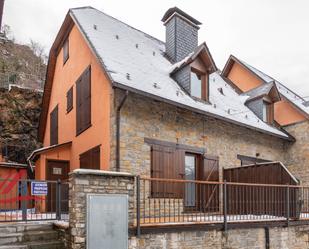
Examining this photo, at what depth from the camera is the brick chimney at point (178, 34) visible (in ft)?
52.7

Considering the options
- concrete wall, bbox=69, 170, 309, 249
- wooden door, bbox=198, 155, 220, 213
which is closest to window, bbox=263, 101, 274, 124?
wooden door, bbox=198, 155, 220, 213

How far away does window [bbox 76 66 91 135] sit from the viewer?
12.7m

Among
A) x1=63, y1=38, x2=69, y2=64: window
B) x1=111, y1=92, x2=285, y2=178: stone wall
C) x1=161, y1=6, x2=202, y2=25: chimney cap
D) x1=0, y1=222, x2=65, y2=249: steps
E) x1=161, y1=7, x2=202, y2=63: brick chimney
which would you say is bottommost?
x1=0, y1=222, x2=65, y2=249: steps

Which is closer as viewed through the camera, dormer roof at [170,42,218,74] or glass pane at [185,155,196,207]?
glass pane at [185,155,196,207]

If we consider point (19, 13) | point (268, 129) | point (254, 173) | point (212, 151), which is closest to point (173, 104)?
point (212, 151)

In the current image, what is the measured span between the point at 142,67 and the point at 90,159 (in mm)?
3535

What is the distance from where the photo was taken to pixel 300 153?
56.0 ft

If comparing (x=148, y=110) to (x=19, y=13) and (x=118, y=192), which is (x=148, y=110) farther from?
(x=19, y=13)

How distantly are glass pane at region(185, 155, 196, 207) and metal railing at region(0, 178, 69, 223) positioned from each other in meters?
3.70

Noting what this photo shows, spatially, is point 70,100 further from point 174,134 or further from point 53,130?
point 174,134

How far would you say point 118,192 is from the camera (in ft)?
27.8

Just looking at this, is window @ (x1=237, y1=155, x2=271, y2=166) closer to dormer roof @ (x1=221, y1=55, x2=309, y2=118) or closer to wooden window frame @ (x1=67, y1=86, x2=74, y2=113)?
dormer roof @ (x1=221, y1=55, x2=309, y2=118)

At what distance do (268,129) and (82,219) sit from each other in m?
10.4

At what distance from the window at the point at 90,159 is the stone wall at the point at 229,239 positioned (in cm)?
348
